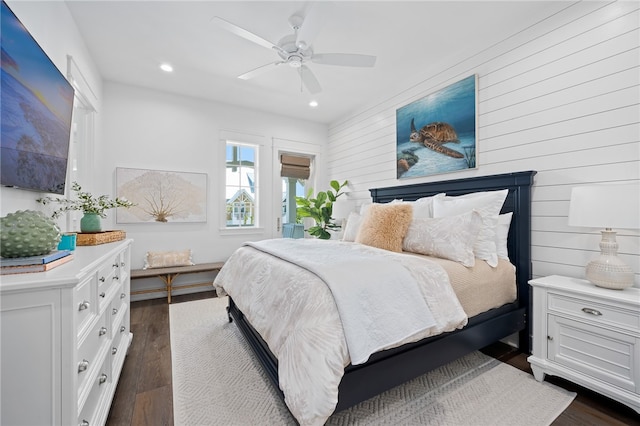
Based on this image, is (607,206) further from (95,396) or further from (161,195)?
(161,195)

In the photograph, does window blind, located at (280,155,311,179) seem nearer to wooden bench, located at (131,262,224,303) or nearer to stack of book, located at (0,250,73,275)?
wooden bench, located at (131,262,224,303)

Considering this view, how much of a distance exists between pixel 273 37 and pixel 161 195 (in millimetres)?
2569

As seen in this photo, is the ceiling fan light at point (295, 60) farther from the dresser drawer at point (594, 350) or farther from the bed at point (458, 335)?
the dresser drawer at point (594, 350)

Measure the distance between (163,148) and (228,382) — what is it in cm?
326

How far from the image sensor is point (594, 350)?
5.42ft

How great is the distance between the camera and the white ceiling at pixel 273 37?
226 cm

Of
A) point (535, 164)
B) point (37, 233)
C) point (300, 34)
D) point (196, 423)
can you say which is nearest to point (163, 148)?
point (300, 34)

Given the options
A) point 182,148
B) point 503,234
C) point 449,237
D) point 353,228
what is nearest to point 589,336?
point 503,234

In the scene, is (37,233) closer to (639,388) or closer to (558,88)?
(639,388)

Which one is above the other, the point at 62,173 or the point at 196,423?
the point at 62,173

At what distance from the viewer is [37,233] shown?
1097 mm

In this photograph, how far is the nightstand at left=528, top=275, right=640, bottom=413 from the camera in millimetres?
1521

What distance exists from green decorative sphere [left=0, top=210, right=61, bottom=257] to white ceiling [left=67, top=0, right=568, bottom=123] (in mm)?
2035

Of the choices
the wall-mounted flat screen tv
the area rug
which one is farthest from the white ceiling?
the area rug
